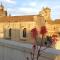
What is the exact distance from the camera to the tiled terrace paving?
126 inches

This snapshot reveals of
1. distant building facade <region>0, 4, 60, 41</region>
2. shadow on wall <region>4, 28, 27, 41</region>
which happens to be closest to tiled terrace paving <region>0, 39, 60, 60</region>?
distant building facade <region>0, 4, 60, 41</region>

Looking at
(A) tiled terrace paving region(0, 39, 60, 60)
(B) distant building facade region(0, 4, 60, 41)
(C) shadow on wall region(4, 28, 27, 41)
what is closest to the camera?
(A) tiled terrace paving region(0, 39, 60, 60)

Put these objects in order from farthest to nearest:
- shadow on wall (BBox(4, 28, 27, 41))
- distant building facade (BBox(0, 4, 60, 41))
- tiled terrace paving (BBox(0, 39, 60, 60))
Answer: shadow on wall (BBox(4, 28, 27, 41)) < distant building facade (BBox(0, 4, 60, 41)) < tiled terrace paving (BBox(0, 39, 60, 60))

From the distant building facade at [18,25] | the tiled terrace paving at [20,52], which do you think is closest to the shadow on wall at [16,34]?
the distant building facade at [18,25]

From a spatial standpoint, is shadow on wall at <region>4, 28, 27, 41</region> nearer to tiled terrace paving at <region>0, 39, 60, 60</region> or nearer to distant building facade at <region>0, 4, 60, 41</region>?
distant building facade at <region>0, 4, 60, 41</region>

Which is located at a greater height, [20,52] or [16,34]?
[20,52]

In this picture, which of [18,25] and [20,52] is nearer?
[20,52]

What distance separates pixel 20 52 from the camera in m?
4.41

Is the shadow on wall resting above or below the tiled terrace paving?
below

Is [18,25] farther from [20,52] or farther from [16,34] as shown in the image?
A: [20,52]

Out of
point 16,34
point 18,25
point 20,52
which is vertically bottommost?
point 16,34

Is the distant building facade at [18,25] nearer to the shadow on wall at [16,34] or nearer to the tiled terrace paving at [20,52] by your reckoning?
the shadow on wall at [16,34]

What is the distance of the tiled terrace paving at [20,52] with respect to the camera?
320 cm

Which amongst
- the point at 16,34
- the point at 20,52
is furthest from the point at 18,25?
the point at 20,52
